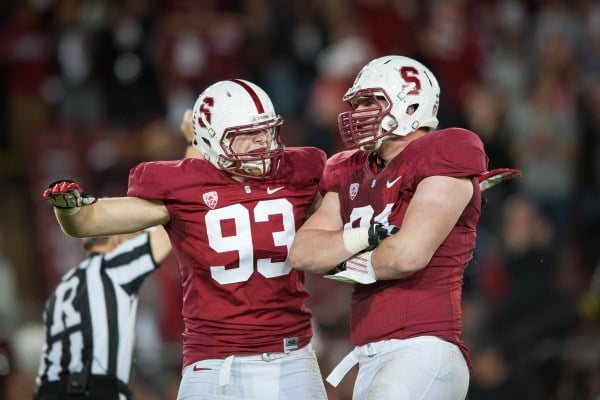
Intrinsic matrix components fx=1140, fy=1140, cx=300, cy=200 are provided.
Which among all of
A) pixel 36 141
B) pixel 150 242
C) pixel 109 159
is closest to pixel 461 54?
pixel 109 159

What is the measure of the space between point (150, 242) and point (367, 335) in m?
1.34

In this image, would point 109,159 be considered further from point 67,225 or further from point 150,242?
point 67,225

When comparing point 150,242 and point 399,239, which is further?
point 150,242

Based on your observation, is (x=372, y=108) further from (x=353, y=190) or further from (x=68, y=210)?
(x=68, y=210)

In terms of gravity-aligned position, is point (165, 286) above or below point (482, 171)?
below

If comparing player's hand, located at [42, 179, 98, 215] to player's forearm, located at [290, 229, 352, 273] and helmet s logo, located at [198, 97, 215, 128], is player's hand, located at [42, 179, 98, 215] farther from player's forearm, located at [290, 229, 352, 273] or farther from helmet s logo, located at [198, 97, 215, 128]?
player's forearm, located at [290, 229, 352, 273]

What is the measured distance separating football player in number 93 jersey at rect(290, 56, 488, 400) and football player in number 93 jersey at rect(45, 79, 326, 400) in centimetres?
18

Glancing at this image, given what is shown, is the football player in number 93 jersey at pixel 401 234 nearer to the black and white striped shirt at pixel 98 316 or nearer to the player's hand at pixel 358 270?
the player's hand at pixel 358 270

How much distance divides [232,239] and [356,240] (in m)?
0.53

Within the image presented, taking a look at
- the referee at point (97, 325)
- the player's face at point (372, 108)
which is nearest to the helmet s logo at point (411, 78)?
the player's face at point (372, 108)

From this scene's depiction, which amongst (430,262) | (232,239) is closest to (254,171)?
(232,239)

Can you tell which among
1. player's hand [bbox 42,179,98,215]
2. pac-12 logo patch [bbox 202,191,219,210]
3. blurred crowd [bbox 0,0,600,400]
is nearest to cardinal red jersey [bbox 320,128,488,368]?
pac-12 logo patch [bbox 202,191,219,210]

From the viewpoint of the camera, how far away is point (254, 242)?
445cm

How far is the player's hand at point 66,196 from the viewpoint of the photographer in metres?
4.27
